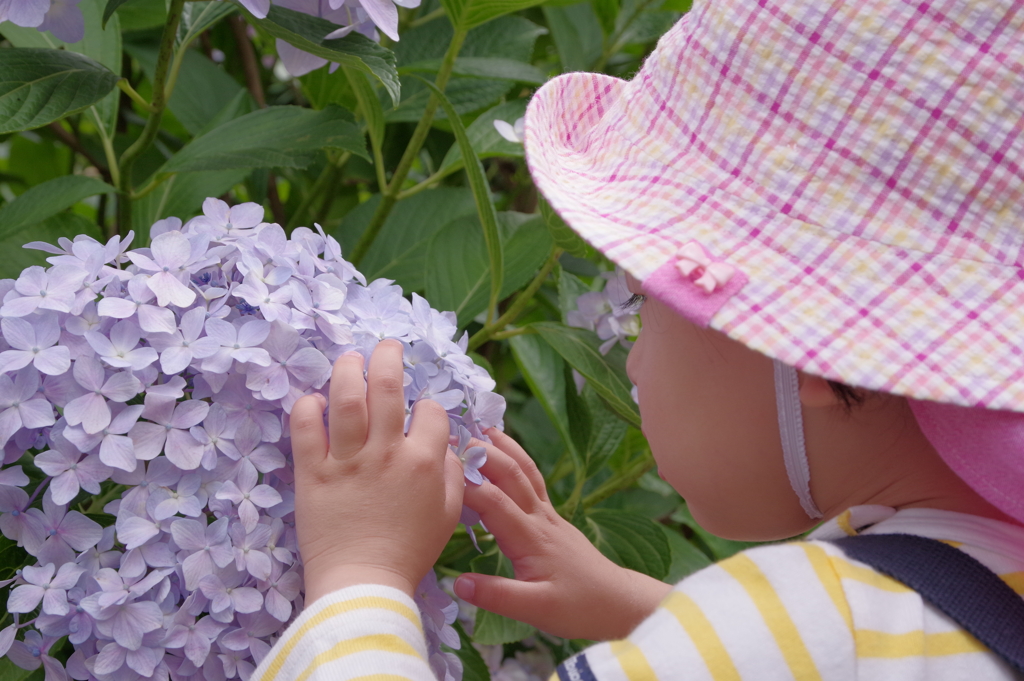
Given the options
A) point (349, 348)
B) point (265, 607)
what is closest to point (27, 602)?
point (265, 607)

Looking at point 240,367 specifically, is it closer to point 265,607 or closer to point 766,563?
point 265,607

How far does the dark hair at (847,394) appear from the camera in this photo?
69 centimetres

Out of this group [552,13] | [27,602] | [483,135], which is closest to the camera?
[27,602]

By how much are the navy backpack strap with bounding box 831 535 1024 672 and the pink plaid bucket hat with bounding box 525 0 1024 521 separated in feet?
0.21

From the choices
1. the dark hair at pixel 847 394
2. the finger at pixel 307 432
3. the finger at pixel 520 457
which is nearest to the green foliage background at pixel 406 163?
the finger at pixel 520 457

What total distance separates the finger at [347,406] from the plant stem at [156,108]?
41 centimetres

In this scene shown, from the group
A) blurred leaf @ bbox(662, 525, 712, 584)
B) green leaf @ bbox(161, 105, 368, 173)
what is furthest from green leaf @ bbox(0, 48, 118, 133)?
blurred leaf @ bbox(662, 525, 712, 584)

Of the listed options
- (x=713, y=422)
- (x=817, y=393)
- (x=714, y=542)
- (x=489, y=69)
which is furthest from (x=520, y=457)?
(x=714, y=542)

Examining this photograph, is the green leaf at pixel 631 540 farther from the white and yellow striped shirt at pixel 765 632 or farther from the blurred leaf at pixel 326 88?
the blurred leaf at pixel 326 88

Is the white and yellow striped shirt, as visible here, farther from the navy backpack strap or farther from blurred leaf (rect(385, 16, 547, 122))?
blurred leaf (rect(385, 16, 547, 122))

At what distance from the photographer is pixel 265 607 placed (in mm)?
685

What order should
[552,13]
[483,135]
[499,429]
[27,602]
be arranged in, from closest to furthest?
1. [27,602]
2. [499,429]
3. [483,135]
4. [552,13]

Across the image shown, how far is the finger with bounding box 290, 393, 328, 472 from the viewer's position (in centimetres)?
71

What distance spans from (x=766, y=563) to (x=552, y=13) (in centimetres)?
114
